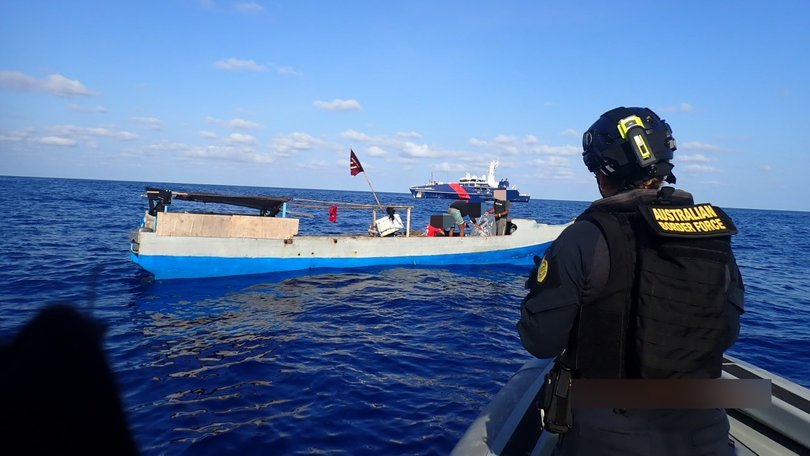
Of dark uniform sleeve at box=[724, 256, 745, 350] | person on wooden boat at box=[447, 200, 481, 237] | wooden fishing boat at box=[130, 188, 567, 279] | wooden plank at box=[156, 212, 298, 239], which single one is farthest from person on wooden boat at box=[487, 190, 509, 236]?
dark uniform sleeve at box=[724, 256, 745, 350]

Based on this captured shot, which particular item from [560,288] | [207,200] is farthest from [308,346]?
[207,200]

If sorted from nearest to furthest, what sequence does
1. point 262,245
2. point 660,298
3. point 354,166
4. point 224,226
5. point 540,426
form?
point 660,298 → point 540,426 → point 224,226 → point 262,245 → point 354,166

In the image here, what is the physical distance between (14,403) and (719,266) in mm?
7839

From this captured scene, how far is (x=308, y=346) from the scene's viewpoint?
9.14m

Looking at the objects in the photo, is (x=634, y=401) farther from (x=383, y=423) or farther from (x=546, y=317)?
(x=383, y=423)

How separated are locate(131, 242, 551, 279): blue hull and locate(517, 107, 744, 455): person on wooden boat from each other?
47.6 ft

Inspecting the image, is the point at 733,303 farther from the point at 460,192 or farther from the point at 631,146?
the point at 460,192

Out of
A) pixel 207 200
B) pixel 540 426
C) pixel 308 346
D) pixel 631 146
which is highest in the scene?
pixel 631 146

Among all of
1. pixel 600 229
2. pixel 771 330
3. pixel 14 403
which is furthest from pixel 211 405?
pixel 771 330

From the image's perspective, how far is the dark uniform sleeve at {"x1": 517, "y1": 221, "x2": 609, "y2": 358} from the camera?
89.4 inches

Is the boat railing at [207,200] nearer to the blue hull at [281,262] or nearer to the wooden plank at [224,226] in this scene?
the wooden plank at [224,226]

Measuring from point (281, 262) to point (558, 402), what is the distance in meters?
14.7

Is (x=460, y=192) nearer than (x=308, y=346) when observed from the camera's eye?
No

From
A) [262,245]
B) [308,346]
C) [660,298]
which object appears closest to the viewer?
[660,298]
